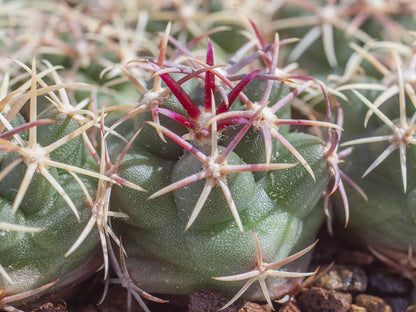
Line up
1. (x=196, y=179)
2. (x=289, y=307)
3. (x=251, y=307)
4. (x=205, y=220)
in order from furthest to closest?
(x=289, y=307) < (x=251, y=307) < (x=205, y=220) < (x=196, y=179)

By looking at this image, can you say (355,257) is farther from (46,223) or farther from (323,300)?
(46,223)

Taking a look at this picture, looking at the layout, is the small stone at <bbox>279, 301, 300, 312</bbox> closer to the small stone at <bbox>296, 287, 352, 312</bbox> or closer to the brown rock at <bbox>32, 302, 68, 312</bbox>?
the small stone at <bbox>296, 287, 352, 312</bbox>

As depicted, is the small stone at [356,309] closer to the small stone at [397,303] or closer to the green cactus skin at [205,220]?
the small stone at [397,303]

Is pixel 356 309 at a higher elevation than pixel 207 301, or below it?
below

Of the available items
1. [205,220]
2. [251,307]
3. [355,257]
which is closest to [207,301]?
[251,307]

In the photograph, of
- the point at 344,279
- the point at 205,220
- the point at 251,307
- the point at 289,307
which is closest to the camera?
the point at 205,220

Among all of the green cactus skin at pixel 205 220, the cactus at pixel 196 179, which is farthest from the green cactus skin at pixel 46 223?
the green cactus skin at pixel 205 220

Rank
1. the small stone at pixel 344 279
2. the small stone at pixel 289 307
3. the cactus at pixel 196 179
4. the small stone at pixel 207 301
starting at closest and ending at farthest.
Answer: the cactus at pixel 196 179, the small stone at pixel 207 301, the small stone at pixel 289 307, the small stone at pixel 344 279

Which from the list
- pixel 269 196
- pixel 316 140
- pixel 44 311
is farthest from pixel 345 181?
pixel 44 311

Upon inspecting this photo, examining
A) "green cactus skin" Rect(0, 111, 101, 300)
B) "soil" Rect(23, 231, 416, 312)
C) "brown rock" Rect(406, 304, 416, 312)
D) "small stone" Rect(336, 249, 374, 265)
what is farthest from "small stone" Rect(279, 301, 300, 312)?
"green cactus skin" Rect(0, 111, 101, 300)
